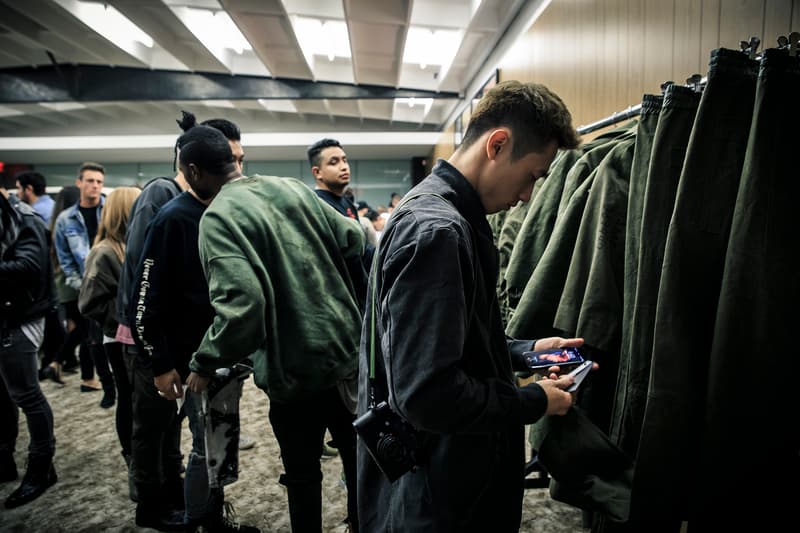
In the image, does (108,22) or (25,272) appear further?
(108,22)

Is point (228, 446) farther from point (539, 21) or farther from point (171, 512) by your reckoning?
point (539, 21)

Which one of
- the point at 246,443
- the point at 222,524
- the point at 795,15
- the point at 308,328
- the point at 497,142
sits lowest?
the point at 246,443

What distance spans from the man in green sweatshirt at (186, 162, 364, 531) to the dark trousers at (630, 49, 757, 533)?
0.93m

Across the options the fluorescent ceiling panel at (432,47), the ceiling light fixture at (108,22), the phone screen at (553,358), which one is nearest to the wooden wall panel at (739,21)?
the phone screen at (553,358)

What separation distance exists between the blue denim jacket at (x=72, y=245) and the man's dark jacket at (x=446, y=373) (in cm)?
324

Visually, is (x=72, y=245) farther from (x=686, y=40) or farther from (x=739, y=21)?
(x=739, y=21)

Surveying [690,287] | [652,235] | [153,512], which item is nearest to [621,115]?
[652,235]

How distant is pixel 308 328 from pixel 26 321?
1678mm

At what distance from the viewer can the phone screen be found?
3.43 feet

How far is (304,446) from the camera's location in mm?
1599

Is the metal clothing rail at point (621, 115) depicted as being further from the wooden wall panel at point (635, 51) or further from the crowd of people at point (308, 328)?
the crowd of people at point (308, 328)

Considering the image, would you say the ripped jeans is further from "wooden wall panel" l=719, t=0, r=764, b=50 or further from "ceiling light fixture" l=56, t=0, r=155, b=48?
"ceiling light fixture" l=56, t=0, r=155, b=48

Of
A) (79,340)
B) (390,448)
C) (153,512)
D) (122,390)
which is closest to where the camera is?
(390,448)

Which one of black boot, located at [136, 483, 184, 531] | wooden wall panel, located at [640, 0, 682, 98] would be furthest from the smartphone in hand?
black boot, located at [136, 483, 184, 531]
